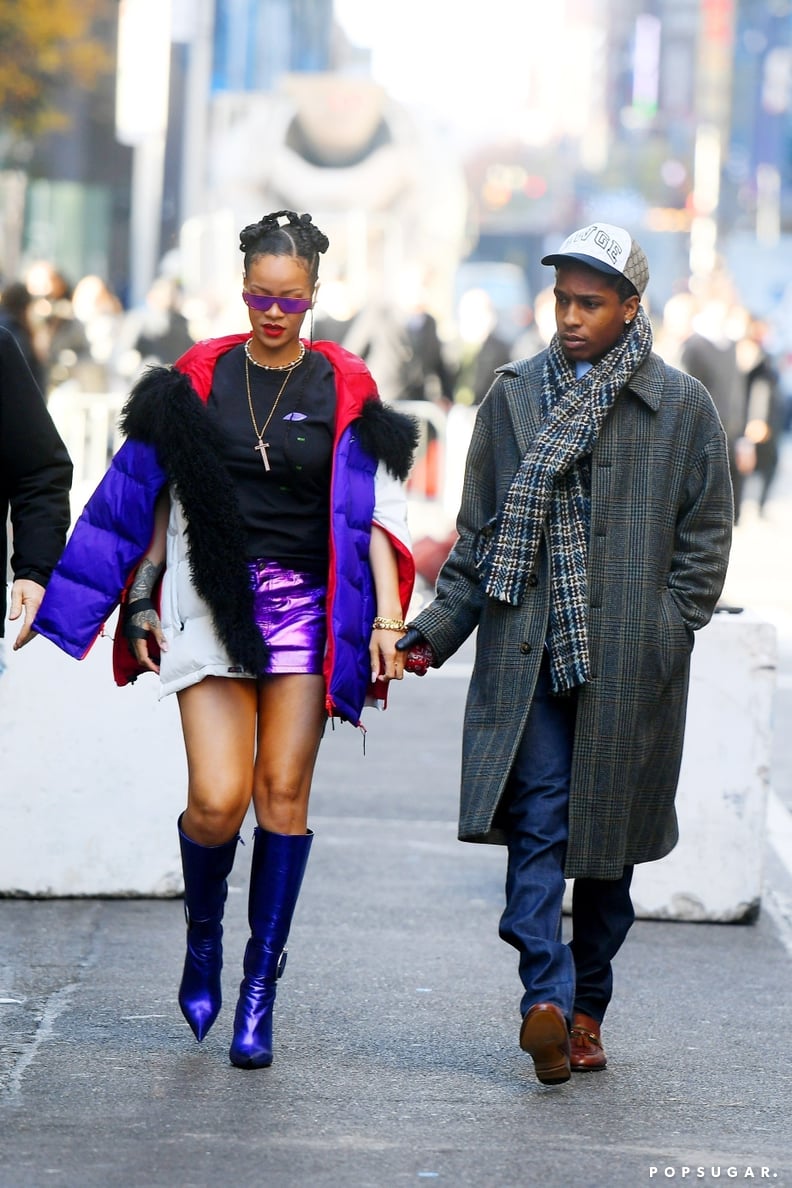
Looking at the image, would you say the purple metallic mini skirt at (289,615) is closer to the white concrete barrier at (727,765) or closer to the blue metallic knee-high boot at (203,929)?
the blue metallic knee-high boot at (203,929)

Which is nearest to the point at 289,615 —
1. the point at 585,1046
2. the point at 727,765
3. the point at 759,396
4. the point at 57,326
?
the point at 585,1046

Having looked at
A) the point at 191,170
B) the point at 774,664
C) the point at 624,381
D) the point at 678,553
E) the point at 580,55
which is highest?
the point at 580,55

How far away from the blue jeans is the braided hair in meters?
1.07

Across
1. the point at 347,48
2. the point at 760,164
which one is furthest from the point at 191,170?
the point at 760,164

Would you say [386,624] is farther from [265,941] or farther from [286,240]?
[286,240]

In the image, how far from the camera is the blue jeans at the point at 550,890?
16.4 ft

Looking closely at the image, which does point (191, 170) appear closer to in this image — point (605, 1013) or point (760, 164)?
point (605, 1013)

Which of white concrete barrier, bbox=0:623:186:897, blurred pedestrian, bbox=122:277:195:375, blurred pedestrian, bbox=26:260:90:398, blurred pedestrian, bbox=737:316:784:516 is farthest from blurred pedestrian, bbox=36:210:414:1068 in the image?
blurred pedestrian, bbox=737:316:784:516

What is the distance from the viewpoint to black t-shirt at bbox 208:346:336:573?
203 inches

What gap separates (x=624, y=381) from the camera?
5.13 meters

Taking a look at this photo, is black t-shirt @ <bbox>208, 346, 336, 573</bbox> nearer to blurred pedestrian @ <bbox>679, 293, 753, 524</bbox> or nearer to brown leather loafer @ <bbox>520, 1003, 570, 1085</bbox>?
brown leather loafer @ <bbox>520, 1003, 570, 1085</bbox>

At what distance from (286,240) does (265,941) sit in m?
1.59

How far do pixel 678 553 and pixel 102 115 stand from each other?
3698 cm

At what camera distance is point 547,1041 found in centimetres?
491
